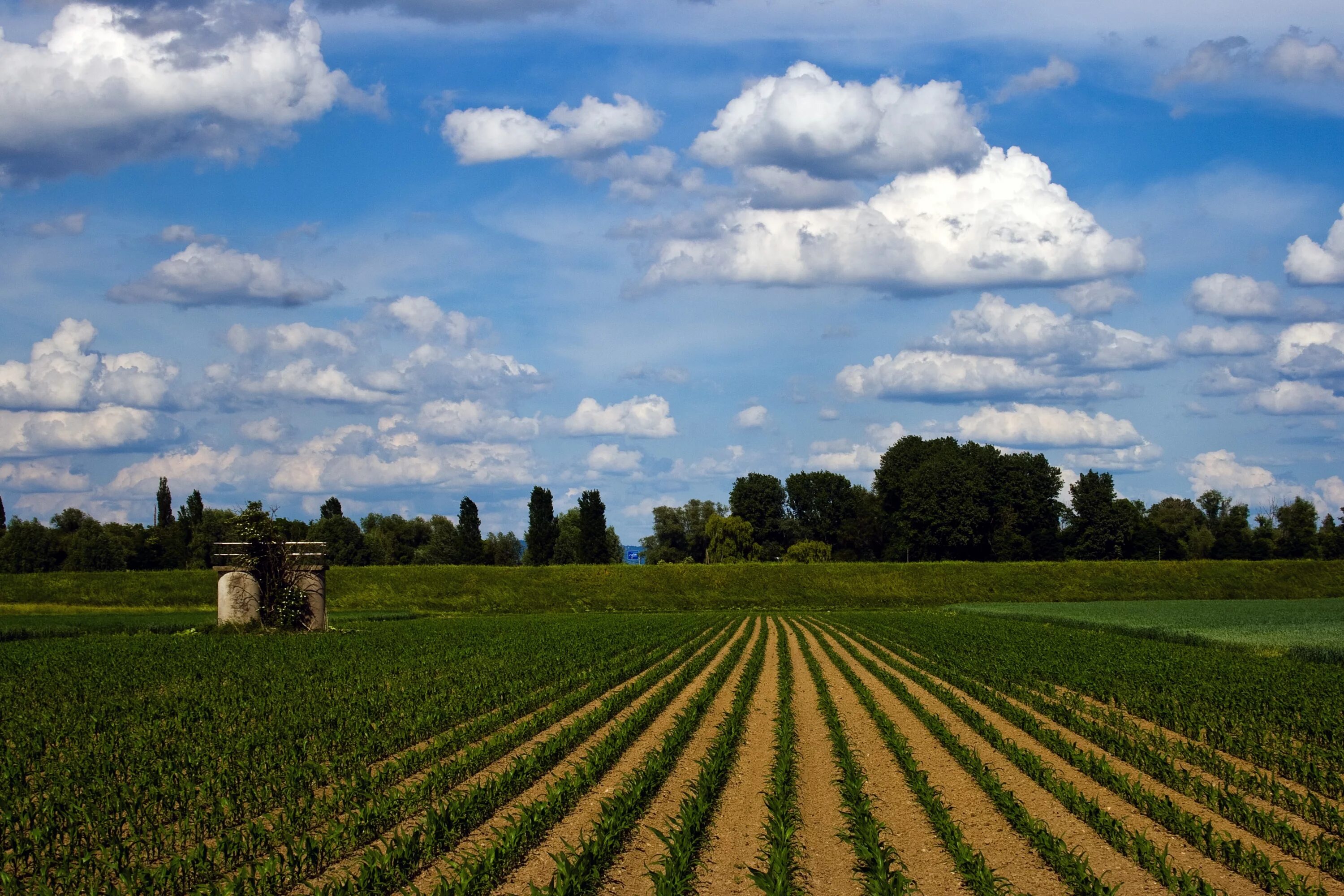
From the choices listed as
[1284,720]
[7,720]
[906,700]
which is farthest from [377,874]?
[1284,720]

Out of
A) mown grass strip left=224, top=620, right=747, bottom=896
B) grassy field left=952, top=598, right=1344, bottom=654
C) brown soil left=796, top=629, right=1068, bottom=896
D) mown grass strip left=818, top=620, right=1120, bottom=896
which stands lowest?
grassy field left=952, top=598, right=1344, bottom=654

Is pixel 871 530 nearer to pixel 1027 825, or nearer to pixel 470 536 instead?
pixel 470 536

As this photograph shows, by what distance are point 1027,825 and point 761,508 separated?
13977cm

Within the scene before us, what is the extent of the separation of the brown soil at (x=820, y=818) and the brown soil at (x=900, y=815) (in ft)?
1.75

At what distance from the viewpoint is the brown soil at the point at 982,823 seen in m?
11.0

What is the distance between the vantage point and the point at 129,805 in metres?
13.0

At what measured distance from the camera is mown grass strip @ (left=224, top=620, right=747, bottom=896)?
10.0 m

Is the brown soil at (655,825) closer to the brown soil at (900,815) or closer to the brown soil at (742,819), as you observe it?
the brown soil at (742,819)

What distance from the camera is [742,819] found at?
1337 cm

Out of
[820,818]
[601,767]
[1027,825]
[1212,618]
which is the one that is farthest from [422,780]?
[1212,618]

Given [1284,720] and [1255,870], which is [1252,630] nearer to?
[1284,720]

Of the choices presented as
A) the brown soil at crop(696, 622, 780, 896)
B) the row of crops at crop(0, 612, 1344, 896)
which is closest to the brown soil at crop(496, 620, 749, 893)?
the row of crops at crop(0, 612, 1344, 896)

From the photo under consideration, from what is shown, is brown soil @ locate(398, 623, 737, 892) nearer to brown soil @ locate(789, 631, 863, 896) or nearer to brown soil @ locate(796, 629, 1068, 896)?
brown soil @ locate(789, 631, 863, 896)

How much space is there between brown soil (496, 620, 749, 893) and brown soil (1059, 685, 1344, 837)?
28.5 feet
